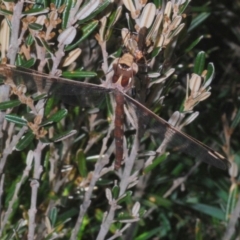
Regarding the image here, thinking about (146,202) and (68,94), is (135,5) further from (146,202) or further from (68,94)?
(146,202)

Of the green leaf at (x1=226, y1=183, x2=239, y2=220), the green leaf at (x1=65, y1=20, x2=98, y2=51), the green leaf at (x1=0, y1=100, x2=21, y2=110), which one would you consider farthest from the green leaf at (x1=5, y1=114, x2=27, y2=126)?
the green leaf at (x1=226, y1=183, x2=239, y2=220)

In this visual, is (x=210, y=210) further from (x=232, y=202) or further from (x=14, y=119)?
(x=14, y=119)

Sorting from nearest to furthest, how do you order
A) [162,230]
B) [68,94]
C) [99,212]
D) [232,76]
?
1. [68,94]
2. [99,212]
3. [162,230]
4. [232,76]

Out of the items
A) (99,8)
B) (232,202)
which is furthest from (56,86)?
(232,202)

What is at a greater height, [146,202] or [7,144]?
[7,144]

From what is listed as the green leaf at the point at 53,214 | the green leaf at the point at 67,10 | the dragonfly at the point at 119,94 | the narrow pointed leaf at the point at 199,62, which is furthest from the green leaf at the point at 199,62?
the green leaf at the point at 53,214

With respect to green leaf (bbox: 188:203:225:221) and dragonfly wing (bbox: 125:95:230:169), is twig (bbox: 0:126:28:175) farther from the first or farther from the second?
green leaf (bbox: 188:203:225:221)

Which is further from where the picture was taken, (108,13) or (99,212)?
(99,212)

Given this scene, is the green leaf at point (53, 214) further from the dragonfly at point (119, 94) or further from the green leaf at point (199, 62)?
the green leaf at point (199, 62)

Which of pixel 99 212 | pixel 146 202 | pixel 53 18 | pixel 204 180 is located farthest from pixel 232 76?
pixel 53 18
